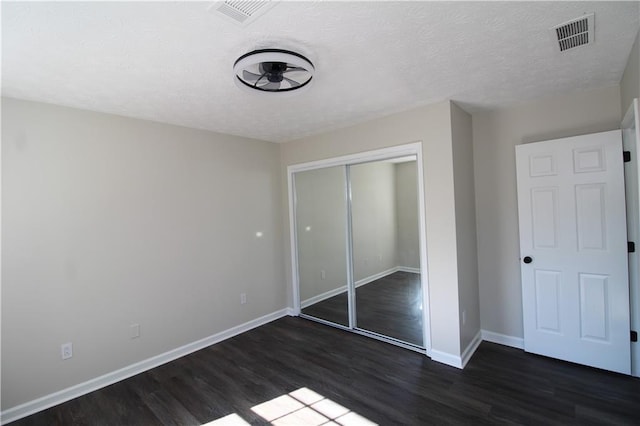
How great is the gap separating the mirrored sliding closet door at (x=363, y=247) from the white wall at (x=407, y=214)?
10 millimetres

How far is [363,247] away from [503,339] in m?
1.78

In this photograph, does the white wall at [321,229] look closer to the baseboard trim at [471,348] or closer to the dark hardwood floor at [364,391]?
the dark hardwood floor at [364,391]

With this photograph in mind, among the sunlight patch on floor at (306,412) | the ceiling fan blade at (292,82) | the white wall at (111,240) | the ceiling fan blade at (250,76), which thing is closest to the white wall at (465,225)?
the sunlight patch on floor at (306,412)

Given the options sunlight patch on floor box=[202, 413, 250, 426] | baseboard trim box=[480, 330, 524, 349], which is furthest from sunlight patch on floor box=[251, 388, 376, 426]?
baseboard trim box=[480, 330, 524, 349]

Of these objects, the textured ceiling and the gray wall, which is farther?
the gray wall

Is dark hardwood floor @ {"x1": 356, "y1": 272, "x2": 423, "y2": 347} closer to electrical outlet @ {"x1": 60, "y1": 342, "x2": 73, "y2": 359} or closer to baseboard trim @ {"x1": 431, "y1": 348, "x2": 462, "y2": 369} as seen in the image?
baseboard trim @ {"x1": 431, "y1": 348, "x2": 462, "y2": 369}

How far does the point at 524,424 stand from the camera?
6.50 ft

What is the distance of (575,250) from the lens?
2646 millimetres


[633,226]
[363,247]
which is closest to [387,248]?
[363,247]

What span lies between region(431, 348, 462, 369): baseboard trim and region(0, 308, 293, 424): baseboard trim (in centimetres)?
221

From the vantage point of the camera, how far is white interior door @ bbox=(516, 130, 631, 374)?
97.1 inches

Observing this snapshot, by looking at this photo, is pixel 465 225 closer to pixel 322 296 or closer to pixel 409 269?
pixel 409 269

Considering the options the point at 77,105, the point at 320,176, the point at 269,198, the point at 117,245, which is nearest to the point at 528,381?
the point at 320,176

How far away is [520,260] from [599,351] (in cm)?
94
